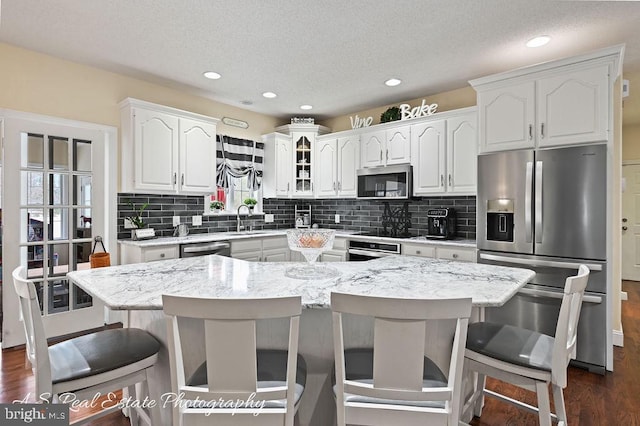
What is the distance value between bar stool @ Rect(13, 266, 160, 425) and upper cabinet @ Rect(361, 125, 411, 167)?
3294mm

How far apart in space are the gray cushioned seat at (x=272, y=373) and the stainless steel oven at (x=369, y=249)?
2.59 m

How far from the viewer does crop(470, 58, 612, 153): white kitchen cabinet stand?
2562 mm

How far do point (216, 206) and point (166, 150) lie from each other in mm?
1032

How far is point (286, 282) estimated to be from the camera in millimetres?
1653

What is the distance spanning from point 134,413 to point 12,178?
2.47 m

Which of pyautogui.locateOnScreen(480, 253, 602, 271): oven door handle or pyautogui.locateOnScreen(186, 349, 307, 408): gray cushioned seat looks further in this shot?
pyautogui.locateOnScreen(480, 253, 602, 271): oven door handle

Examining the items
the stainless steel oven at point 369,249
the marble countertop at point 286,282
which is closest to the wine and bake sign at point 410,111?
the stainless steel oven at point 369,249

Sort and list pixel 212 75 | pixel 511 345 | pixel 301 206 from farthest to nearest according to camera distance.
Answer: pixel 301 206
pixel 212 75
pixel 511 345

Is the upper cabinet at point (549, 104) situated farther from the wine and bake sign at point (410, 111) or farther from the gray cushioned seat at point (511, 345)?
the gray cushioned seat at point (511, 345)

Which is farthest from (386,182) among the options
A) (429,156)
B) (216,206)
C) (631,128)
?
(631,128)

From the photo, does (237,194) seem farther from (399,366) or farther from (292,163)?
(399,366)

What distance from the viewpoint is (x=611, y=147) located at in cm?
252

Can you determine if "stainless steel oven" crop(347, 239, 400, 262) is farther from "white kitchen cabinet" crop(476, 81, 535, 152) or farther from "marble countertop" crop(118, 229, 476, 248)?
"white kitchen cabinet" crop(476, 81, 535, 152)

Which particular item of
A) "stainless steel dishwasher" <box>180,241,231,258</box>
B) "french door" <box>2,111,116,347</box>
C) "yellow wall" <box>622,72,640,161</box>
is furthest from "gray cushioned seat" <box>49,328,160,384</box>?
"yellow wall" <box>622,72,640,161</box>
